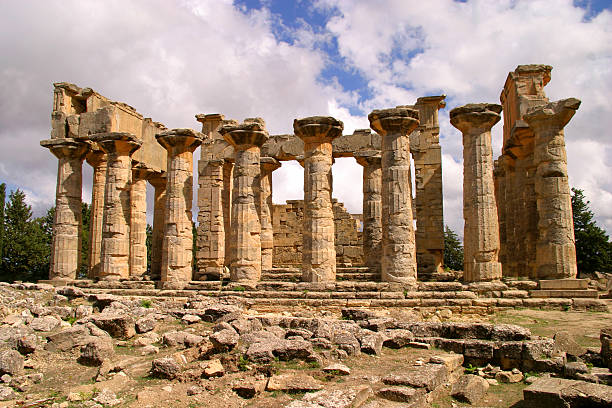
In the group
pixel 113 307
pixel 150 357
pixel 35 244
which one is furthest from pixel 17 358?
pixel 35 244

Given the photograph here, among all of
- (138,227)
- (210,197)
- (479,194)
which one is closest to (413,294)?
(479,194)

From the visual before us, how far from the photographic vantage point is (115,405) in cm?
764

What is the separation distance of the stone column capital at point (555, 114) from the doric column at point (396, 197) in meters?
4.03

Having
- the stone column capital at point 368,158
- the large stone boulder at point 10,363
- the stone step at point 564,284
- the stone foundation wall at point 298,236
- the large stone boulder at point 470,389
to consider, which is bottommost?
the large stone boulder at point 470,389

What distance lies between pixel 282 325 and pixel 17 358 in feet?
18.6

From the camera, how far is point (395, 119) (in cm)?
1791

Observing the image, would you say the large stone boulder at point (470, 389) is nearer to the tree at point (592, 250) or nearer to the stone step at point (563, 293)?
the stone step at point (563, 293)

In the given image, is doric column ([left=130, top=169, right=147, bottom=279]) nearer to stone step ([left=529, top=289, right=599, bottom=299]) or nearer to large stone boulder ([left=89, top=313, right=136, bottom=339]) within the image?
large stone boulder ([left=89, top=313, right=136, bottom=339])

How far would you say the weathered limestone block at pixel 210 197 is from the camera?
24.8 meters

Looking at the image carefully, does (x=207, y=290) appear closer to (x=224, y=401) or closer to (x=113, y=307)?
(x=113, y=307)

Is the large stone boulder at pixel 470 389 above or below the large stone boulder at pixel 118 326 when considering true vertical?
below

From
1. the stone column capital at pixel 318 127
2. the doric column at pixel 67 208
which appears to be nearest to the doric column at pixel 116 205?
the doric column at pixel 67 208

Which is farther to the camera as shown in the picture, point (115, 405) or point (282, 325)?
point (282, 325)

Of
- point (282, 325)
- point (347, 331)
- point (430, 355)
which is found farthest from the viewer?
point (282, 325)
